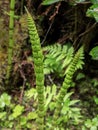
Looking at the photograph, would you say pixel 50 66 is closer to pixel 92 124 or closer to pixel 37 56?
pixel 92 124

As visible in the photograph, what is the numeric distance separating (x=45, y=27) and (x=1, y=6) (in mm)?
368

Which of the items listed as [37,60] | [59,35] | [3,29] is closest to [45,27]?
[59,35]

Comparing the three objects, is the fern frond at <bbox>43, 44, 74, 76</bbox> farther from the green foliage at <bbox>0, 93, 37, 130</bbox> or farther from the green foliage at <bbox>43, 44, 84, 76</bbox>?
the green foliage at <bbox>0, 93, 37, 130</bbox>

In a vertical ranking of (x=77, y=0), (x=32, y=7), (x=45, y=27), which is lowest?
(x=45, y=27)

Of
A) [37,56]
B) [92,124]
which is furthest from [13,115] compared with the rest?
[37,56]

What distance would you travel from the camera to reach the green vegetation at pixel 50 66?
7.39ft

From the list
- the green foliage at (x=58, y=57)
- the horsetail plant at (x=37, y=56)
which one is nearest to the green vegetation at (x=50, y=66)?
the green foliage at (x=58, y=57)

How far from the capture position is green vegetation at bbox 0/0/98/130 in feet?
7.39

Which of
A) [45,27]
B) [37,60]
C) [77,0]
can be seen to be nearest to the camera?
[37,60]

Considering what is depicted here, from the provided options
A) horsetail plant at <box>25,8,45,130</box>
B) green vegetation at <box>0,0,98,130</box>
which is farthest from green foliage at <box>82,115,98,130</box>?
horsetail plant at <box>25,8,45,130</box>

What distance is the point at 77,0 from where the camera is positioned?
1.76 metres

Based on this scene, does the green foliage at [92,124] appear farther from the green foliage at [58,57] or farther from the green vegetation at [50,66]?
the green foliage at [58,57]

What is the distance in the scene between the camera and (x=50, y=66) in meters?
2.40

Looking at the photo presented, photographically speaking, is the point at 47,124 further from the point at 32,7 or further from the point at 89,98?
the point at 32,7
